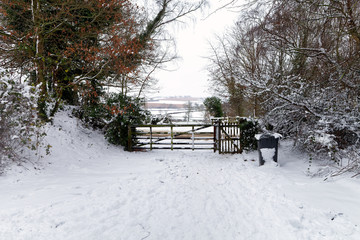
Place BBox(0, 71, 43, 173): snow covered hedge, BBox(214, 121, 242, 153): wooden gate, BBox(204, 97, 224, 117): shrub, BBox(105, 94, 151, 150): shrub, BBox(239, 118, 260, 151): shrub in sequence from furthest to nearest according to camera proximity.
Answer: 1. BBox(204, 97, 224, 117): shrub
2. BBox(105, 94, 151, 150): shrub
3. BBox(214, 121, 242, 153): wooden gate
4. BBox(239, 118, 260, 151): shrub
5. BBox(0, 71, 43, 173): snow covered hedge

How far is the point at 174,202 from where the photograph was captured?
14.2 feet

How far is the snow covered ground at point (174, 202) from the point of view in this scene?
312 cm

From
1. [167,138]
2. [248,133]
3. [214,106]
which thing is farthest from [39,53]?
[214,106]

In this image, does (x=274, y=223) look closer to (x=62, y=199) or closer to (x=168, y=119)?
(x=62, y=199)

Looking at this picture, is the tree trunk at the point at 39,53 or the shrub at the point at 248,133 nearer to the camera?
the tree trunk at the point at 39,53

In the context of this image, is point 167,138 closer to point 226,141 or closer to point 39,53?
point 226,141

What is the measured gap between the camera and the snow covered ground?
10.2ft

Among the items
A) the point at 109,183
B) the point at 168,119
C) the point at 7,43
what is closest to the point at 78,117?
the point at 7,43

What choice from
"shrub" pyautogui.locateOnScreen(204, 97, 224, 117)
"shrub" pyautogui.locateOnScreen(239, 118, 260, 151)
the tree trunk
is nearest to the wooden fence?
"shrub" pyautogui.locateOnScreen(239, 118, 260, 151)

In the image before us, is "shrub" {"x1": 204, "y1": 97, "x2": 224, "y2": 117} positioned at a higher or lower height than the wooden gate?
higher

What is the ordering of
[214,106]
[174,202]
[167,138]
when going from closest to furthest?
1. [174,202]
2. [167,138]
3. [214,106]

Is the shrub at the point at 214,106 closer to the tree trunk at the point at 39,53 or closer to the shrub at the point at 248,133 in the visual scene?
the shrub at the point at 248,133

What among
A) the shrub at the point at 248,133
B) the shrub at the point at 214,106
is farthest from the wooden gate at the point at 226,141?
the shrub at the point at 214,106

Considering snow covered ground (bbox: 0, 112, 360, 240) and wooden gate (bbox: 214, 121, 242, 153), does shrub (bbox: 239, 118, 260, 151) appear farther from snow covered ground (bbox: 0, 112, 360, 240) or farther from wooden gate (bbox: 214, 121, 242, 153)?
snow covered ground (bbox: 0, 112, 360, 240)
